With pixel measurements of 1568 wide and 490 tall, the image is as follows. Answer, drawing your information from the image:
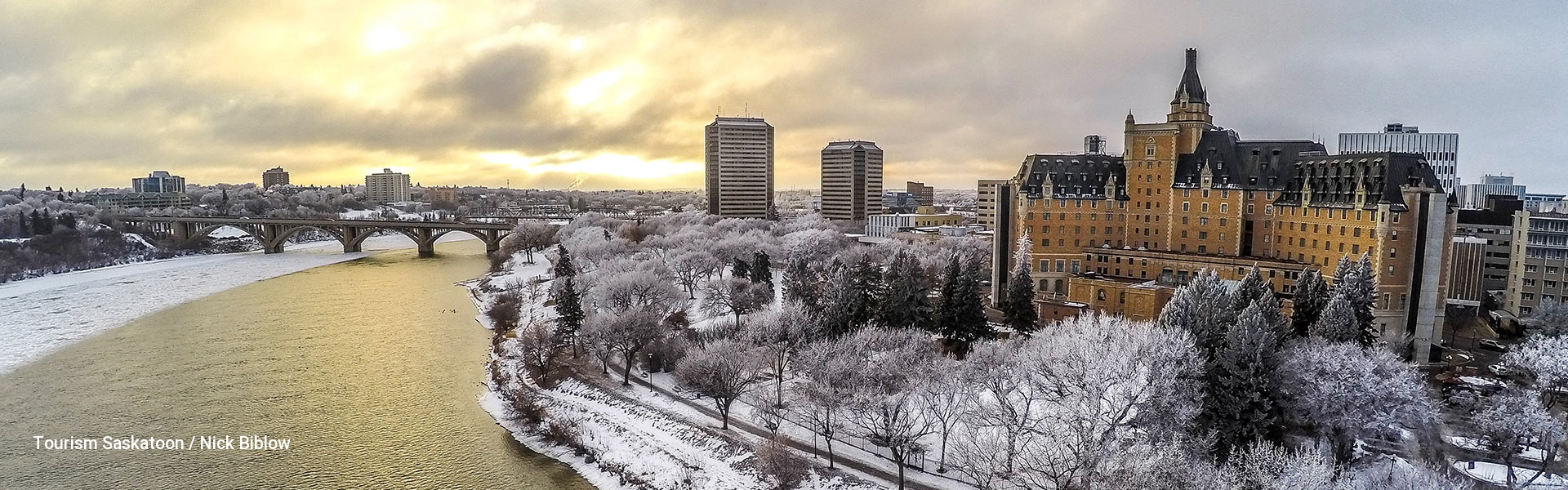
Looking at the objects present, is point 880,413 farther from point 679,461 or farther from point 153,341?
point 153,341

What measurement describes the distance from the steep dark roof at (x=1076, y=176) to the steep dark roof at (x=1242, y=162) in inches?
166

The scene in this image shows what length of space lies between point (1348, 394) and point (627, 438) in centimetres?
2842

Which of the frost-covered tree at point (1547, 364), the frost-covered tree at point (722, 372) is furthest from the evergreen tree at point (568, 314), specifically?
the frost-covered tree at point (1547, 364)

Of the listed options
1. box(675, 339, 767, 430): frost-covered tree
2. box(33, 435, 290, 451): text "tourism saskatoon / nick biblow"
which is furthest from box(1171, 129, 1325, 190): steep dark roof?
box(33, 435, 290, 451): text "tourism saskatoon / nick biblow"

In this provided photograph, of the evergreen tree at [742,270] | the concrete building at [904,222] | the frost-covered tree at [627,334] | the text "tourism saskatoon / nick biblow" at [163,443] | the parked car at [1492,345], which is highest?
the concrete building at [904,222]

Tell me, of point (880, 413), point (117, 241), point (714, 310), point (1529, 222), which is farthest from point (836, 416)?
point (117, 241)

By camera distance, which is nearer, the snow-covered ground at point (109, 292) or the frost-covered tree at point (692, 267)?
the snow-covered ground at point (109, 292)

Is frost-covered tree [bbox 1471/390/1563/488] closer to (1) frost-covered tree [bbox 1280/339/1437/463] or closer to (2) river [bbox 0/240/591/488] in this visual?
(1) frost-covered tree [bbox 1280/339/1437/463]

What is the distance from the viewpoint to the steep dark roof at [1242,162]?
178 ft

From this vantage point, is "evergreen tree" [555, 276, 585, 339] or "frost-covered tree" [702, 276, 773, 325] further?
"frost-covered tree" [702, 276, 773, 325]

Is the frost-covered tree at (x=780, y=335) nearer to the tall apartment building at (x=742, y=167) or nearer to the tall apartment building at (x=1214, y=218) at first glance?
the tall apartment building at (x=1214, y=218)

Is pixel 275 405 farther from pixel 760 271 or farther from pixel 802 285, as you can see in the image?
pixel 760 271

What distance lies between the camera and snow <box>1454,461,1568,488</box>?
26.9m

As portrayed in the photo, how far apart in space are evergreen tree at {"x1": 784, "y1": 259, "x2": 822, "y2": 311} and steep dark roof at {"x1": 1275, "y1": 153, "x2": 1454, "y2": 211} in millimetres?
32900
